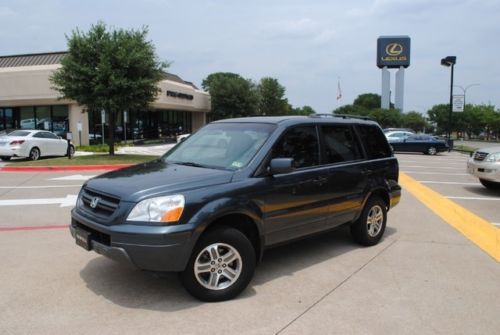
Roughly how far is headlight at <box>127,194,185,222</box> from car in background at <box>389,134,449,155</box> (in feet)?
84.6

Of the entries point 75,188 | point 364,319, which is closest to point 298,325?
point 364,319

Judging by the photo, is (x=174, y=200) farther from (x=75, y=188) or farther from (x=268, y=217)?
(x=75, y=188)

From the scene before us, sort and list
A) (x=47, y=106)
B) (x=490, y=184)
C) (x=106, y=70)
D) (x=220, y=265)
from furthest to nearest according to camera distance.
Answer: (x=47, y=106) < (x=106, y=70) < (x=490, y=184) < (x=220, y=265)

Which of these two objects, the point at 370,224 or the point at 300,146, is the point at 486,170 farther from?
the point at 300,146

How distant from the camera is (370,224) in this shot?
6.32 meters

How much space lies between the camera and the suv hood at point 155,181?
4098 millimetres

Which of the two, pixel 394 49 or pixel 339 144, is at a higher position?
pixel 394 49

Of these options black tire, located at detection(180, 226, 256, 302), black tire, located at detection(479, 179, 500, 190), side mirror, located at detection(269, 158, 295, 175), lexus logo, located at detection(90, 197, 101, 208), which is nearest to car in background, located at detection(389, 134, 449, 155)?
black tire, located at detection(479, 179, 500, 190)

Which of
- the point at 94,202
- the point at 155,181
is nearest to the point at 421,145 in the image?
the point at 155,181

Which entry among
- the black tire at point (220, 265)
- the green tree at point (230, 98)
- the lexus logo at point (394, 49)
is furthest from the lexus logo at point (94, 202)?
the lexus logo at point (394, 49)

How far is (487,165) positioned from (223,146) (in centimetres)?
835

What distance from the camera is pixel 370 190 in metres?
6.18

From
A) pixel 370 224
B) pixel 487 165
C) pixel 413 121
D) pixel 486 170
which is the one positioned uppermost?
pixel 413 121

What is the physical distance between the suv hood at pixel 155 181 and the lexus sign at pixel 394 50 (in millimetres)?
86365
